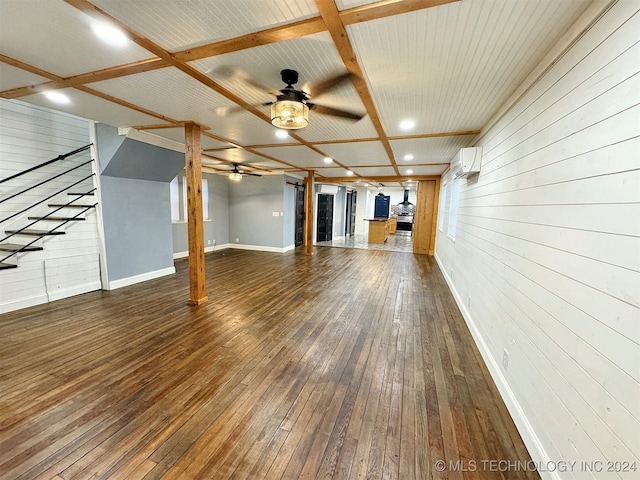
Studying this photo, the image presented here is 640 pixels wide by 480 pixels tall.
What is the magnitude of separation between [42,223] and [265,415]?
174 inches

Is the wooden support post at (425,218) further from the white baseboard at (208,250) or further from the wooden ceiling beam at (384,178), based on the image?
the white baseboard at (208,250)

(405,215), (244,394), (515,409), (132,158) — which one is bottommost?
(244,394)

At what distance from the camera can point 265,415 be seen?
5.94 feet

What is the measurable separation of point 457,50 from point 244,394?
2.88m

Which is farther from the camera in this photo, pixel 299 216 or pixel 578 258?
pixel 299 216

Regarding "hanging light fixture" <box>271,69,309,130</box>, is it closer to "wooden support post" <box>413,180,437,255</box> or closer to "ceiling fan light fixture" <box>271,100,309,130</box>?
"ceiling fan light fixture" <box>271,100,309,130</box>

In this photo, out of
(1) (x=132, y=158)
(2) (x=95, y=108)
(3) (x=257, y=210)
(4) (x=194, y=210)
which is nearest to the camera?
(2) (x=95, y=108)

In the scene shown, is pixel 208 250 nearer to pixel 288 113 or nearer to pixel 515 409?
pixel 288 113

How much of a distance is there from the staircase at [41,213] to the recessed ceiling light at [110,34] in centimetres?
292

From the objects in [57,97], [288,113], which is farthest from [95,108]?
[288,113]

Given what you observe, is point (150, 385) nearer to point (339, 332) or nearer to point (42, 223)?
point (339, 332)

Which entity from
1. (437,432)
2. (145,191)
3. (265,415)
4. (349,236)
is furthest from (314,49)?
(349,236)

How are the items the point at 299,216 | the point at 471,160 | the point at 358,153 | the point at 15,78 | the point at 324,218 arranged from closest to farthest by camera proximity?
the point at 15,78 < the point at 471,160 < the point at 358,153 < the point at 299,216 < the point at 324,218

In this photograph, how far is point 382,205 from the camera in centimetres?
1631
